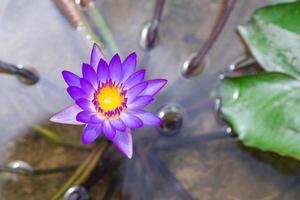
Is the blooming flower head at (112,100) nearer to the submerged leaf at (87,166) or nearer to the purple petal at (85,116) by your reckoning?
the purple petal at (85,116)

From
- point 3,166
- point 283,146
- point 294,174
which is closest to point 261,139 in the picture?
point 283,146

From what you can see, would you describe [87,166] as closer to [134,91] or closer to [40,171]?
[40,171]

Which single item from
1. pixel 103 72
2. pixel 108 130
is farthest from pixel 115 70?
pixel 108 130

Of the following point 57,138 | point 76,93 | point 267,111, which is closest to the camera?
point 76,93

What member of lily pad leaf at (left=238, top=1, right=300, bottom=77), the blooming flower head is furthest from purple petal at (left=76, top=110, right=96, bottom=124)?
lily pad leaf at (left=238, top=1, right=300, bottom=77)

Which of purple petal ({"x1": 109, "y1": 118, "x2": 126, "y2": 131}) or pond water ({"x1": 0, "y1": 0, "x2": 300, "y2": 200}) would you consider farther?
pond water ({"x1": 0, "y1": 0, "x2": 300, "y2": 200})

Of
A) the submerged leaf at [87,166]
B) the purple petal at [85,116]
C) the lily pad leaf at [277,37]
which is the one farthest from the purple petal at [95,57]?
the lily pad leaf at [277,37]

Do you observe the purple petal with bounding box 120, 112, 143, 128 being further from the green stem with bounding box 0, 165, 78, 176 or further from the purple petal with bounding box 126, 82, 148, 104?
the green stem with bounding box 0, 165, 78, 176
